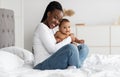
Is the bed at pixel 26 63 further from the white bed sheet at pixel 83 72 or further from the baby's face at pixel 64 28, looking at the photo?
the baby's face at pixel 64 28

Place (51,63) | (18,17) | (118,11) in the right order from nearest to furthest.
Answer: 1. (51,63)
2. (18,17)
3. (118,11)

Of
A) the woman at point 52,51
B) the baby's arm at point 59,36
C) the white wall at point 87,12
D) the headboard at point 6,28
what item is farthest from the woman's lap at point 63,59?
the white wall at point 87,12

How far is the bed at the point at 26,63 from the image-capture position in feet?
5.89

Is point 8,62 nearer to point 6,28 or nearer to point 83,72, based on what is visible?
point 83,72

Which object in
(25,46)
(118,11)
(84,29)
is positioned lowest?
(25,46)

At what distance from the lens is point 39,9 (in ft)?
16.1

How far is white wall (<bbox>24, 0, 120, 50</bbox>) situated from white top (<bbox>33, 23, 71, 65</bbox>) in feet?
8.96

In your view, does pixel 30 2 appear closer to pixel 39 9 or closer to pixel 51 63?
pixel 39 9

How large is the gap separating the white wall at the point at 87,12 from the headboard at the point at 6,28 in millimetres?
1552

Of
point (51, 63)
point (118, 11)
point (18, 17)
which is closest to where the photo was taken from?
point (51, 63)

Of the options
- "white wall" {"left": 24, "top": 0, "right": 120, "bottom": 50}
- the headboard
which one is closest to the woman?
the headboard

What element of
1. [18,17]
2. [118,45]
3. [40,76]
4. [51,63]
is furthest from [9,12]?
[118,45]

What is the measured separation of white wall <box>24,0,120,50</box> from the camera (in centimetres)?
484

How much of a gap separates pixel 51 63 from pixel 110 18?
9.59ft
